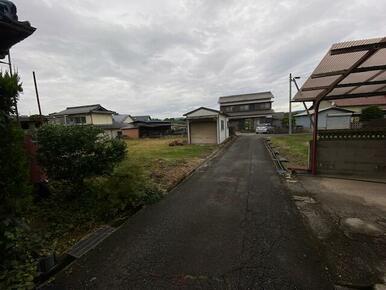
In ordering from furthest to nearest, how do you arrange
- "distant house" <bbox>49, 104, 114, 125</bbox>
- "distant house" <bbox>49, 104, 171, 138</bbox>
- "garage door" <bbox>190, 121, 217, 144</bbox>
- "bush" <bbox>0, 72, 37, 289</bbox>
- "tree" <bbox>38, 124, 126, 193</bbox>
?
"distant house" <bbox>49, 104, 171, 138</bbox>, "distant house" <bbox>49, 104, 114, 125</bbox>, "garage door" <bbox>190, 121, 217, 144</bbox>, "tree" <bbox>38, 124, 126, 193</bbox>, "bush" <bbox>0, 72, 37, 289</bbox>

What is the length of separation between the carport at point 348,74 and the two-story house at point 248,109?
31.4m

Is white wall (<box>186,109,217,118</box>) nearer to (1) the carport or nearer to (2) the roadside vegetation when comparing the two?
(1) the carport

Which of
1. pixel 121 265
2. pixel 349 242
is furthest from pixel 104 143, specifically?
pixel 349 242

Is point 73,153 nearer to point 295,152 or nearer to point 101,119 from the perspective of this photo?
point 295,152

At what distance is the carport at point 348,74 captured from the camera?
4.42 meters

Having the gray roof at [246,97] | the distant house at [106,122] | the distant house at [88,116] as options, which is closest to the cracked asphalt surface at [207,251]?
the distant house at [106,122]

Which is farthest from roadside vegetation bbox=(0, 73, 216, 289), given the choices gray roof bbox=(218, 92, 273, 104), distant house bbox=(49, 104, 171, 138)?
gray roof bbox=(218, 92, 273, 104)

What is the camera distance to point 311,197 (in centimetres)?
489

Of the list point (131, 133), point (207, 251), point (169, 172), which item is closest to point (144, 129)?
point (131, 133)

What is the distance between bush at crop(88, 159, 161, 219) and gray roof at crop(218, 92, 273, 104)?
4131 cm

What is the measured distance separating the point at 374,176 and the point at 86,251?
766 cm

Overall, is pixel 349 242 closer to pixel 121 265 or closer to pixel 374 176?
pixel 121 265

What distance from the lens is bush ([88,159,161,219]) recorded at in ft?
13.7

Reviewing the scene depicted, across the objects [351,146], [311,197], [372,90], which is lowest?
[311,197]
